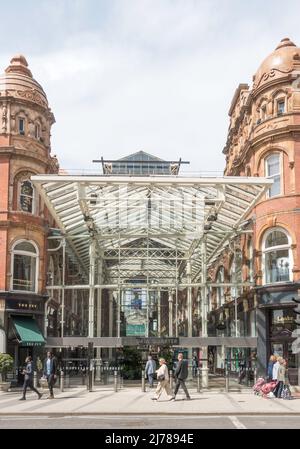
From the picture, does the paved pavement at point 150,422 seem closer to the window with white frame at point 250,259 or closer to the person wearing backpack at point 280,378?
the person wearing backpack at point 280,378

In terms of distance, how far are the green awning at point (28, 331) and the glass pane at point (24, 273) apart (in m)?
1.55

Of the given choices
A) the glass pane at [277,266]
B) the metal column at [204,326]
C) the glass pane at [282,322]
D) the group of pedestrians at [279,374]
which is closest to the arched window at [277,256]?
the glass pane at [277,266]

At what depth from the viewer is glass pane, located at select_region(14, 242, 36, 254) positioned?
3222 centimetres

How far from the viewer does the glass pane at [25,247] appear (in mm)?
32219

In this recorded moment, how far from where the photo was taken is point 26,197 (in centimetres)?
3288

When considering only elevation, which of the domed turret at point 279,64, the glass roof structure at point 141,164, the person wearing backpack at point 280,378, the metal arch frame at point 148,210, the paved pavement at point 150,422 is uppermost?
the glass roof structure at point 141,164

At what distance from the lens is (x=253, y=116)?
33.3 meters

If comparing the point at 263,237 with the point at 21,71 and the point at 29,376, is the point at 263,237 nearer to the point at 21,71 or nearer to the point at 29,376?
the point at 29,376

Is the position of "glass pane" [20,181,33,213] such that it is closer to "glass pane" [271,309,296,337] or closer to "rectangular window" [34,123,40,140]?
"rectangular window" [34,123,40,140]

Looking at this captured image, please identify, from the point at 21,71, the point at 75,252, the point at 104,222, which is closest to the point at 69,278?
the point at 75,252

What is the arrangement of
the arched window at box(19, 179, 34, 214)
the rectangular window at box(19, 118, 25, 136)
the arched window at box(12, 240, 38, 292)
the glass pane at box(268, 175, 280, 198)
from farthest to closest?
the rectangular window at box(19, 118, 25, 136), the arched window at box(19, 179, 34, 214), the arched window at box(12, 240, 38, 292), the glass pane at box(268, 175, 280, 198)

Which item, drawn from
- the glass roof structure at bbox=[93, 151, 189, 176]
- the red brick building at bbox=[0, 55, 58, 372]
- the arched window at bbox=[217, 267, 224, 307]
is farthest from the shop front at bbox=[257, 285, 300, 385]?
the glass roof structure at bbox=[93, 151, 189, 176]

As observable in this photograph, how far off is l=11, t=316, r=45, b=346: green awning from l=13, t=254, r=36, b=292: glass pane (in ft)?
5.09

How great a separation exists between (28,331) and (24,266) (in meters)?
3.44
